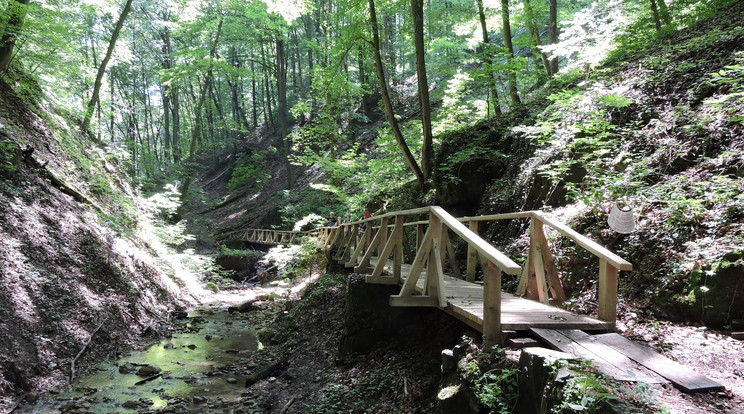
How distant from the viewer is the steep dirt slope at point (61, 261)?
5973 millimetres

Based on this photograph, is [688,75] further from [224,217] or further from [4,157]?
[224,217]

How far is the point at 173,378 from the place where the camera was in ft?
22.7

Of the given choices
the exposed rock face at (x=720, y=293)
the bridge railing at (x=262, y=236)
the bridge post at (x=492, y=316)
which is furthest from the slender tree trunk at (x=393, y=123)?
the bridge railing at (x=262, y=236)

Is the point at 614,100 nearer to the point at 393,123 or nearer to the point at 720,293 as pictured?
the point at 720,293

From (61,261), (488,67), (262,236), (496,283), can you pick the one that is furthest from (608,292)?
(262,236)

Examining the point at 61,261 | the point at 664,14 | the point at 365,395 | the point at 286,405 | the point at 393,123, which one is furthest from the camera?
the point at 393,123

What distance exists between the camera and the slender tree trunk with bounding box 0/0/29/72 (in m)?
8.38

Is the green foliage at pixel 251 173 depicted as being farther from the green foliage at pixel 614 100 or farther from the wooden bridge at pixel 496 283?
the green foliage at pixel 614 100

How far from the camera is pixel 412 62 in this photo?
30.3 meters

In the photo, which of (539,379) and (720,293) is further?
(720,293)

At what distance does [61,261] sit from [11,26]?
17.1ft

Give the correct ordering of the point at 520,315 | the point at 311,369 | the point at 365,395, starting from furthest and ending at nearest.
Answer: the point at 311,369
the point at 365,395
the point at 520,315

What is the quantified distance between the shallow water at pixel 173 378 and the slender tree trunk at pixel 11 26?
293 inches

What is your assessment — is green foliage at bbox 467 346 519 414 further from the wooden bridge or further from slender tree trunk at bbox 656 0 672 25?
slender tree trunk at bbox 656 0 672 25
